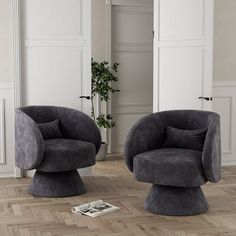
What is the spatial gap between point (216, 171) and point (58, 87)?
2.15 m

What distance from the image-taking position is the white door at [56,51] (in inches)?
221

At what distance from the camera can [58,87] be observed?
5.71 m

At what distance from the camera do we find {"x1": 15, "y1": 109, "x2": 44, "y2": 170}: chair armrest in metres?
4.66

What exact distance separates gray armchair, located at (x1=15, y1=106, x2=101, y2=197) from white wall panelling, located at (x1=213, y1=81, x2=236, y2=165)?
1.71m

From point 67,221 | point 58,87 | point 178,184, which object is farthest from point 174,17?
point 67,221

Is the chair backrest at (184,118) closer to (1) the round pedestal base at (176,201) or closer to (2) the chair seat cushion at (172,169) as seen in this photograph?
(2) the chair seat cushion at (172,169)

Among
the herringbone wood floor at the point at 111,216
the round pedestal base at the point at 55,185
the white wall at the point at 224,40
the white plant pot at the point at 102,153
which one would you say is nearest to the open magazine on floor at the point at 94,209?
the herringbone wood floor at the point at 111,216

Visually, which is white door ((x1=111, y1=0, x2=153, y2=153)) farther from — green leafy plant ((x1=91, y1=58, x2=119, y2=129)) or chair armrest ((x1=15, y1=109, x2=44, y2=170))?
chair armrest ((x1=15, y1=109, x2=44, y2=170))

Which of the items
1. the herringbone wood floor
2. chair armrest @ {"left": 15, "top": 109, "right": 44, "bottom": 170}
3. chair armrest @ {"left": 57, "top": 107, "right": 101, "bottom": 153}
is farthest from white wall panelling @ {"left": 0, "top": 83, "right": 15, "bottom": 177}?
chair armrest @ {"left": 15, "top": 109, "right": 44, "bottom": 170}

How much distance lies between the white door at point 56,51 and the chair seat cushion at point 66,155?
0.85 metres

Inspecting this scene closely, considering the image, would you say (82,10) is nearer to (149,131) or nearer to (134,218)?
(149,131)

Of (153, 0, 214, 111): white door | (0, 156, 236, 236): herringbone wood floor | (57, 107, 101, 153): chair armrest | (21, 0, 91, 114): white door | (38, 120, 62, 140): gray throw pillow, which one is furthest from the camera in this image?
(21, 0, 91, 114): white door

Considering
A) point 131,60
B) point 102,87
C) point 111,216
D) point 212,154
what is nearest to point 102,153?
point 102,87

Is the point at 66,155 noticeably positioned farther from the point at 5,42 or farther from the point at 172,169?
the point at 5,42
